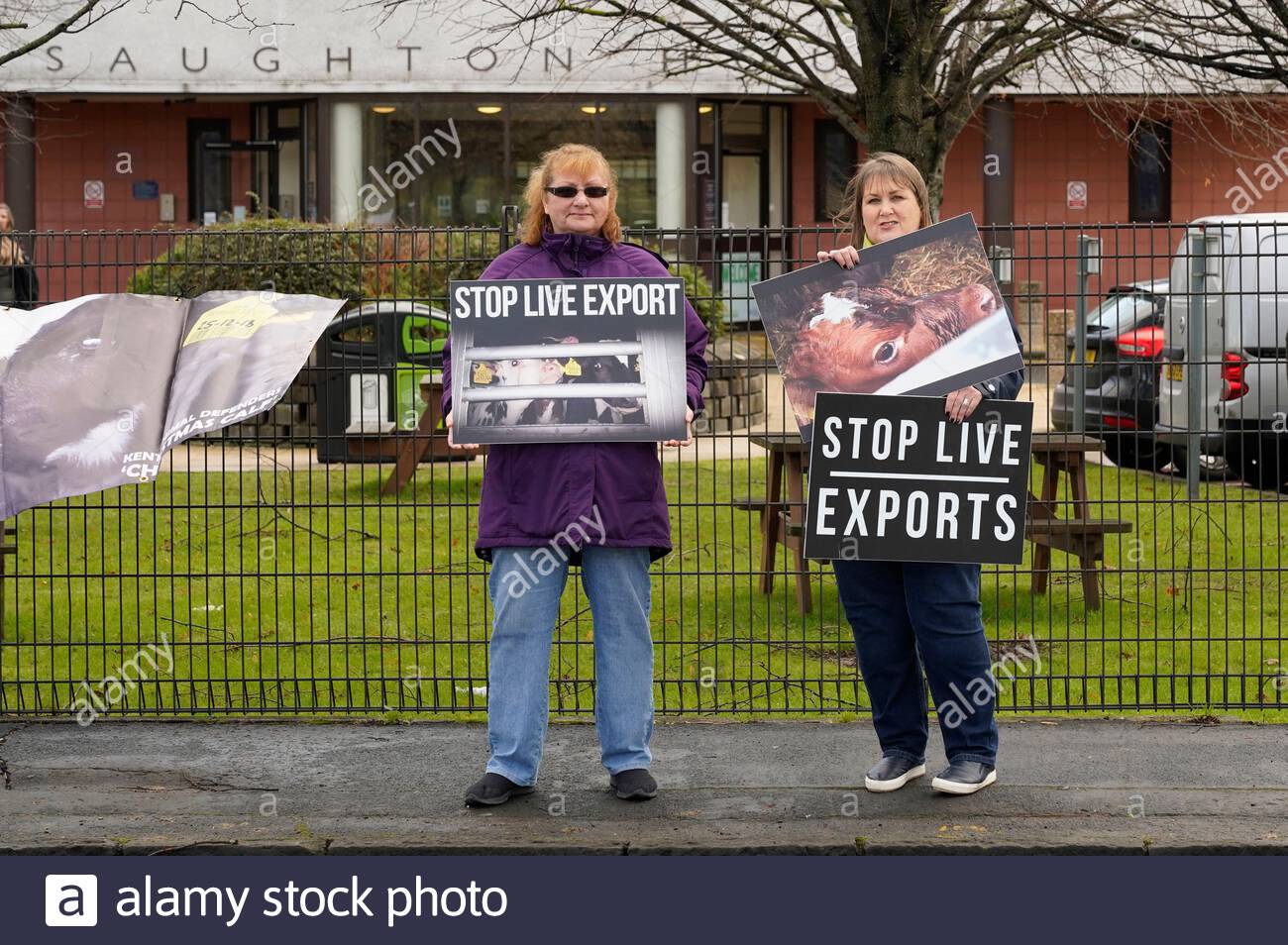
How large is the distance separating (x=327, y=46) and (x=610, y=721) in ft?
65.7

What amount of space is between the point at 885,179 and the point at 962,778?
186 cm

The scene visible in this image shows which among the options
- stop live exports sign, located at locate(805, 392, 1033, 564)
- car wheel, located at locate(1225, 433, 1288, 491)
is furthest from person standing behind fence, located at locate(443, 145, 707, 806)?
car wheel, located at locate(1225, 433, 1288, 491)

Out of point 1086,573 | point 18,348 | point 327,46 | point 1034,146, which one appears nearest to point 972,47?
point 1086,573

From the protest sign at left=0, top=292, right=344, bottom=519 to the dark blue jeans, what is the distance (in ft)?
6.72

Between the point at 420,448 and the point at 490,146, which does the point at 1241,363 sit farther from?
the point at 490,146

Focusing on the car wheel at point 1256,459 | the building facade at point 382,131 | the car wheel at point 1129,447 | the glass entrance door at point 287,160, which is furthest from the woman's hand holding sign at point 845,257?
the glass entrance door at point 287,160

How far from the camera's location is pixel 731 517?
24.1ft

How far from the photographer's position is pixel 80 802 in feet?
19.9

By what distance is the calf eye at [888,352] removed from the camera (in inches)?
235

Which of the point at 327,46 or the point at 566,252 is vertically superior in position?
the point at 327,46

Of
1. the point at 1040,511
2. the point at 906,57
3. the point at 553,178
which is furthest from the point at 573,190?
the point at 906,57

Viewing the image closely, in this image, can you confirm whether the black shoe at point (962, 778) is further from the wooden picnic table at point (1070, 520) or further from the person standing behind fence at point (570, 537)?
the wooden picnic table at point (1070, 520)

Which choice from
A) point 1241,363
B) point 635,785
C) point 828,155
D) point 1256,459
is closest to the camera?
point 635,785

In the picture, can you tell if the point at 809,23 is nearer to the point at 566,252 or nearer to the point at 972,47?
the point at 972,47
